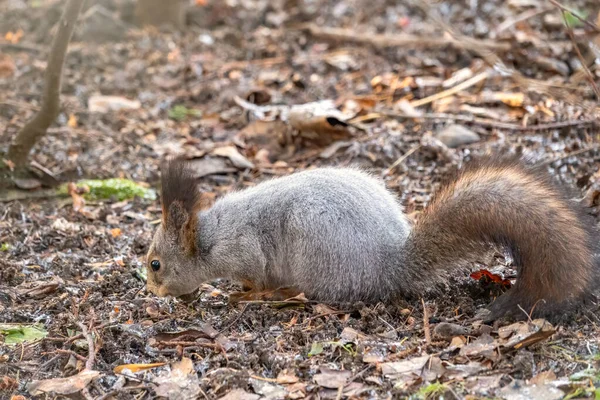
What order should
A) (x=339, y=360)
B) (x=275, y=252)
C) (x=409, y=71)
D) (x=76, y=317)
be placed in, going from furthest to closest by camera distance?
(x=409, y=71)
(x=275, y=252)
(x=76, y=317)
(x=339, y=360)

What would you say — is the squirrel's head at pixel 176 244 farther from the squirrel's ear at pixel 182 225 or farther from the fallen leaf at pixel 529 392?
the fallen leaf at pixel 529 392

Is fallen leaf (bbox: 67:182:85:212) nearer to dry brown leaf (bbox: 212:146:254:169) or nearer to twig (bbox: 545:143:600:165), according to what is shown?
dry brown leaf (bbox: 212:146:254:169)

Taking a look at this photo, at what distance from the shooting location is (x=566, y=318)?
341 centimetres

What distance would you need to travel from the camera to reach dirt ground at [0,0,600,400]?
3201 mm

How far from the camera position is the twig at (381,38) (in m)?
7.53

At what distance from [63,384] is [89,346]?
27 centimetres

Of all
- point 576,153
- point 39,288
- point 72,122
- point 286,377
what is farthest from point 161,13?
point 286,377

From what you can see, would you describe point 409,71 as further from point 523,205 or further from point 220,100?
point 523,205

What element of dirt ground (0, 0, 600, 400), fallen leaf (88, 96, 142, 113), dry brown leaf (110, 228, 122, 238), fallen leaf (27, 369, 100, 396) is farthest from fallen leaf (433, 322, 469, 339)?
fallen leaf (88, 96, 142, 113)

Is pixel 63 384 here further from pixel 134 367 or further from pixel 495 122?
pixel 495 122

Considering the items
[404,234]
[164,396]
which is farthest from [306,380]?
[404,234]

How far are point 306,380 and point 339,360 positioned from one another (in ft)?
0.66

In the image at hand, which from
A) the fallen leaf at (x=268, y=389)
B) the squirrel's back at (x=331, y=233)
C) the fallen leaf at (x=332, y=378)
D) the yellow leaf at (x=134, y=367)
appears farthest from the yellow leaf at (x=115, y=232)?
the fallen leaf at (x=332, y=378)

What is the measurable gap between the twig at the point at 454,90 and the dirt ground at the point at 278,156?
3cm
